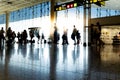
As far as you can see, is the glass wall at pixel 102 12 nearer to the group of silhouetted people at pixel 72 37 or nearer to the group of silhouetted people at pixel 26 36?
the group of silhouetted people at pixel 72 37

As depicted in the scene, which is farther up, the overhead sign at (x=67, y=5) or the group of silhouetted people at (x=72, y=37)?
the overhead sign at (x=67, y=5)

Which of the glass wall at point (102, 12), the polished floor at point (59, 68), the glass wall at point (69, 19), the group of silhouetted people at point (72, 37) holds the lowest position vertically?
the polished floor at point (59, 68)

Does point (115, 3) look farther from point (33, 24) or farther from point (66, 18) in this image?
point (33, 24)

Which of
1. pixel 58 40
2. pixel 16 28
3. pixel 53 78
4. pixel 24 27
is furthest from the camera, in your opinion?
pixel 16 28

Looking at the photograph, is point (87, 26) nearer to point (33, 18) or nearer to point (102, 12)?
point (102, 12)

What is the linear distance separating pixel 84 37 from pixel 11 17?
22638 mm

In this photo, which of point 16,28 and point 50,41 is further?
point 16,28

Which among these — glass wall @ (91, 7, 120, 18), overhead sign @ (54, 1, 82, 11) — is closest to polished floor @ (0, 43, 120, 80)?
overhead sign @ (54, 1, 82, 11)

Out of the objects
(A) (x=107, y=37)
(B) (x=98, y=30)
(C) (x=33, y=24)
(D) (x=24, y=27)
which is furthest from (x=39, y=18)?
(B) (x=98, y=30)

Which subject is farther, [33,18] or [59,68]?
[33,18]

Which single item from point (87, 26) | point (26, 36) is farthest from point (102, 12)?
point (26, 36)

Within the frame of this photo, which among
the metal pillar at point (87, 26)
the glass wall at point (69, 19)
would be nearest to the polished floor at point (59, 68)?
the metal pillar at point (87, 26)

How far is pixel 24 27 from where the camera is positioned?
134 ft

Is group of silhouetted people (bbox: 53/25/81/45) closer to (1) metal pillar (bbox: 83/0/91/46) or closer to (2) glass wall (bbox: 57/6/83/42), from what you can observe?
(1) metal pillar (bbox: 83/0/91/46)
